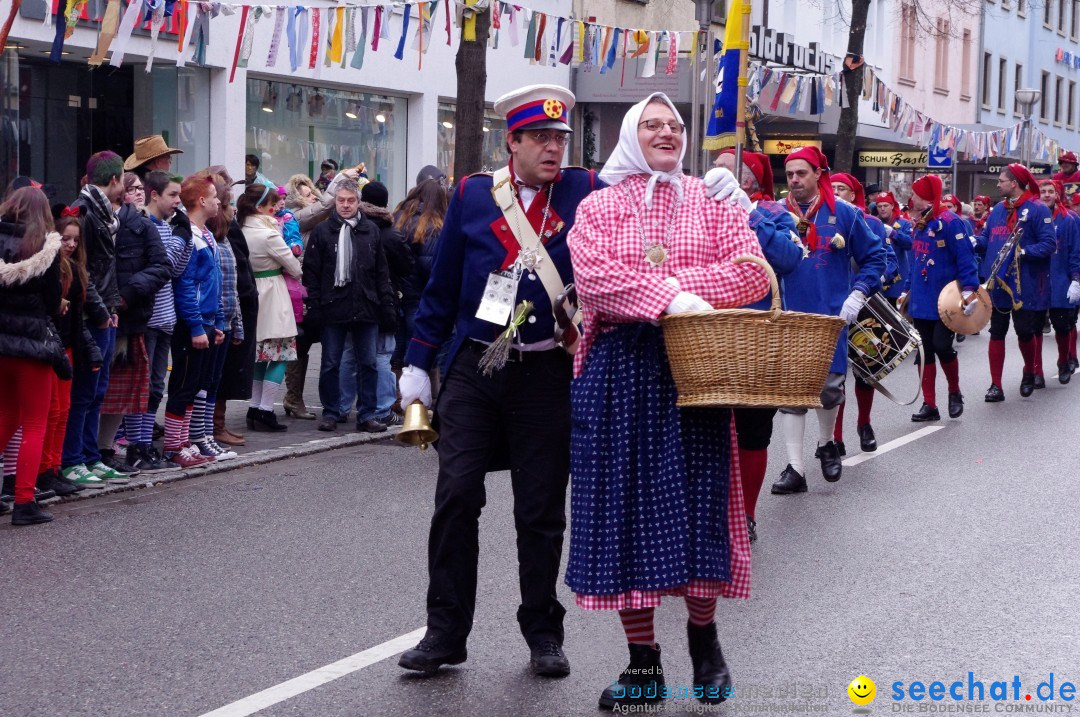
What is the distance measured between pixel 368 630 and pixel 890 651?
1873 mm

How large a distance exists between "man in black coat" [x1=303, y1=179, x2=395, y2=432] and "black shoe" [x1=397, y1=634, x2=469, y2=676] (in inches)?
245

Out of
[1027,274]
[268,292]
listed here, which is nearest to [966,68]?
[1027,274]

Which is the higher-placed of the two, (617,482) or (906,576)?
(617,482)

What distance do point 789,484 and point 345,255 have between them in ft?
13.0

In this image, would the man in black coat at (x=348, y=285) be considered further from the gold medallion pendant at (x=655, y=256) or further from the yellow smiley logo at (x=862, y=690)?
the gold medallion pendant at (x=655, y=256)

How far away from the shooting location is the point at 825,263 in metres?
8.37

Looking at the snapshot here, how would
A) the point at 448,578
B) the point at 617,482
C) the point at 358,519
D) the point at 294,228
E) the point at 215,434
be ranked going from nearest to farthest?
the point at 617,482
the point at 448,578
the point at 358,519
the point at 215,434
the point at 294,228

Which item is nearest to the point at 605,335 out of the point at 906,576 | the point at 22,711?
the point at 22,711

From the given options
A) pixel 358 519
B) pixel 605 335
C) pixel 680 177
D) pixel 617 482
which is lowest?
pixel 358 519

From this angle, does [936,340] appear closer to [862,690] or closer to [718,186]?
[862,690]

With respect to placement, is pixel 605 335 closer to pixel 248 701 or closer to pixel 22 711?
pixel 248 701

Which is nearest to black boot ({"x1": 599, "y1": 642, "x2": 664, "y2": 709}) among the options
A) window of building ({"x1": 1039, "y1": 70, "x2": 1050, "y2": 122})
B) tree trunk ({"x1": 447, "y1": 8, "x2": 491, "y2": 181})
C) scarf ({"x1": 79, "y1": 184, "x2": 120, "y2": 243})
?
scarf ({"x1": 79, "y1": 184, "x2": 120, "y2": 243})

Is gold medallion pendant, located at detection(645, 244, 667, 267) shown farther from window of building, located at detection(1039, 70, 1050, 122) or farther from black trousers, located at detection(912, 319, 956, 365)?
window of building, located at detection(1039, 70, 1050, 122)

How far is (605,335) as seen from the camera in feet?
15.2
